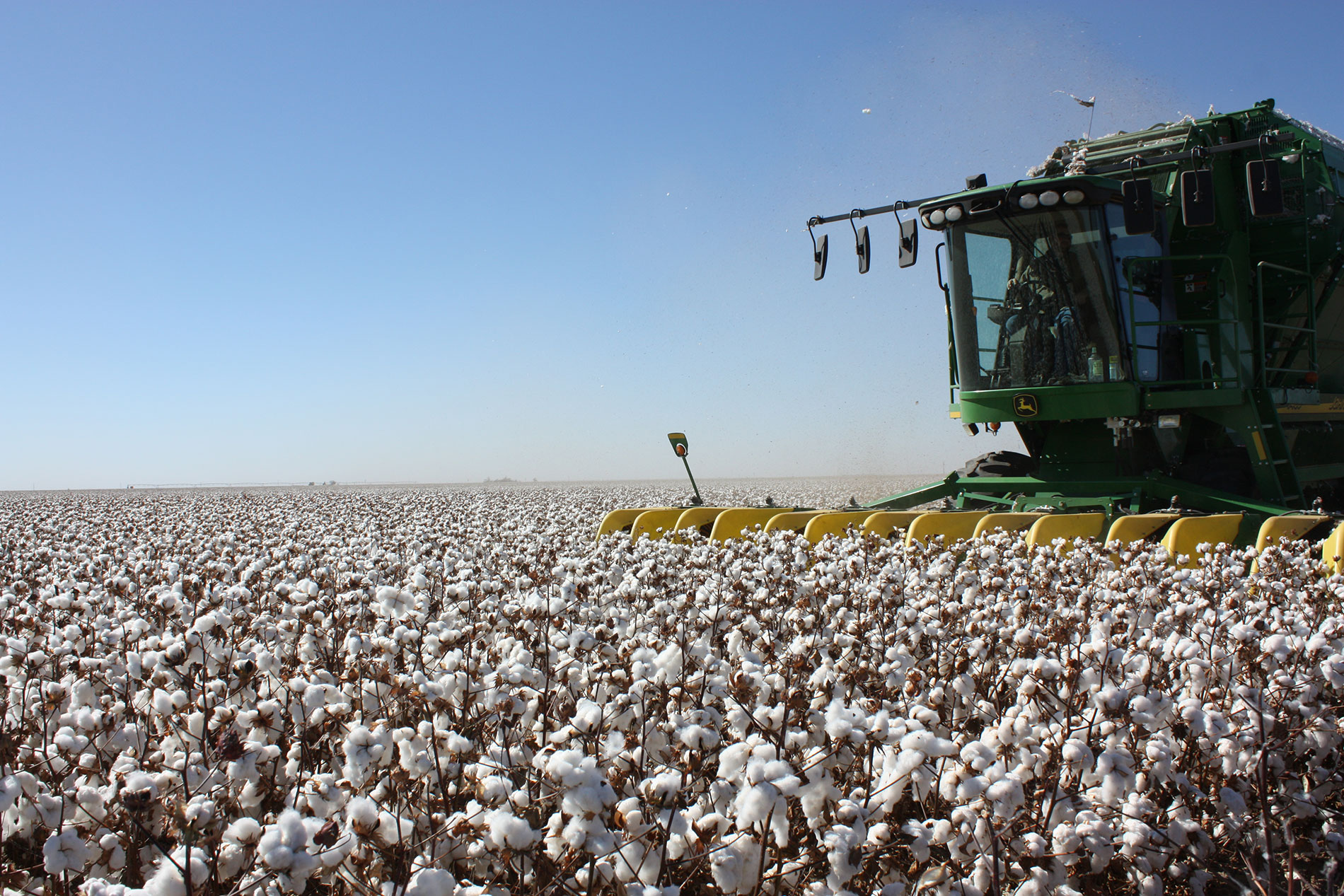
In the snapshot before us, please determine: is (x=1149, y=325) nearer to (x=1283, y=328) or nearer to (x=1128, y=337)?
(x=1128, y=337)

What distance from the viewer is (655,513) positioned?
383 inches

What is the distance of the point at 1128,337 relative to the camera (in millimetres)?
8625

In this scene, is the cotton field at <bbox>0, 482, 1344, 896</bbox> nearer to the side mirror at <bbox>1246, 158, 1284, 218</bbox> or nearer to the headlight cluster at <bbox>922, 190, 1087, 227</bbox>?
the side mirror at <bbox>1246, 158, 1284, 218</bbox>

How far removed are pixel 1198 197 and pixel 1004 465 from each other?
412 centimetres

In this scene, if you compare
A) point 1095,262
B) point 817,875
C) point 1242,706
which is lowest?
point 817,875

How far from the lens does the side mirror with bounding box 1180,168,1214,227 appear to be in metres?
6.65

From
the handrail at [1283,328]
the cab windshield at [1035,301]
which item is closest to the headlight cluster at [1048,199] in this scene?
the cab windshield at [1035,301]

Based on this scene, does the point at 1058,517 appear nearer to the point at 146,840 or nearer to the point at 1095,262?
the point at 1095,262

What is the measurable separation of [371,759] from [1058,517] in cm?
602

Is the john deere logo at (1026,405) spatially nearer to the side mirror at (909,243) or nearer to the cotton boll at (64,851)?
the side mirror at (909,243)

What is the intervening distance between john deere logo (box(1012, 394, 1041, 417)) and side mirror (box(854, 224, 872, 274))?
6.43ft

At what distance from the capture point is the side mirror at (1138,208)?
23.2 ft

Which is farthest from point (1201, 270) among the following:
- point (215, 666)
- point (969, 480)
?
point (215, 666)

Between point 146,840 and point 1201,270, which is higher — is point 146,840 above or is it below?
below
